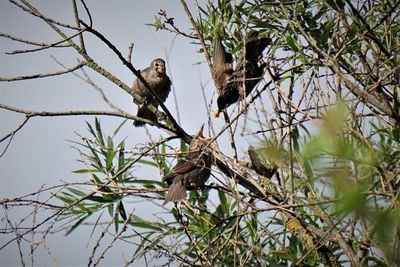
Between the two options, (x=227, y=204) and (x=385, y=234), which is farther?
(x=227, y=204)

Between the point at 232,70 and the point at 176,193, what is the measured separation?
0.90m

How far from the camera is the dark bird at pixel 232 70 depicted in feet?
9.25

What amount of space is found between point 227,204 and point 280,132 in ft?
4.11

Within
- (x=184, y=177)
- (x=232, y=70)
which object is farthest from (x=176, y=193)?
(x=232, y=70)

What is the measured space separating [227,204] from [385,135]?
1.43 metres

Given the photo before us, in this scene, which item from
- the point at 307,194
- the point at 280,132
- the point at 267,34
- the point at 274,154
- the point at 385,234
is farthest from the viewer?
the point at 267,34

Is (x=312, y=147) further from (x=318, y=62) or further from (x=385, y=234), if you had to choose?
(x=318, y=62)

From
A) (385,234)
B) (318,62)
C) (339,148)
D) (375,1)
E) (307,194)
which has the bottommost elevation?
(385,234)

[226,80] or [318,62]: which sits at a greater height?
[226,80]

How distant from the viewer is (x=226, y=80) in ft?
10.5

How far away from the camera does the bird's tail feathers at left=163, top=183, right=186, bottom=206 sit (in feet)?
10.6

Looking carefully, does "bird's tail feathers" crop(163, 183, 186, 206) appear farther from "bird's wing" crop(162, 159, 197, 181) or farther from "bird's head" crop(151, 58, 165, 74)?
"bird's head" crop(151, 58, 165, 74)

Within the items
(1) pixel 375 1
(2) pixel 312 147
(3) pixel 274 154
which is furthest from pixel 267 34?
(2) pixel 312 147

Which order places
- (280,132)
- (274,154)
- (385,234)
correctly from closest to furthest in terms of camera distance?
(385,234)
(274,154)
(280,132)
